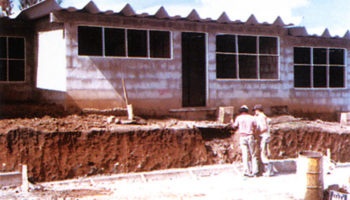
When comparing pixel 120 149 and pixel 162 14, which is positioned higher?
pixel 162 14

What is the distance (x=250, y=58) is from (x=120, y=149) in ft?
24.0

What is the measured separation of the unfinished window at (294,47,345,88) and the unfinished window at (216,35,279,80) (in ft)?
5.24

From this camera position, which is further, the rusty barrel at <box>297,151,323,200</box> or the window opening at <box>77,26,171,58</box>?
the window opening at <box>77,26,171,58</box>

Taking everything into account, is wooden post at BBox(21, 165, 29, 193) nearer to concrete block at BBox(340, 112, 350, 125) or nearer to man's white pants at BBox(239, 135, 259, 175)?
man's white pants at BBox(239, 135, 259, 175)

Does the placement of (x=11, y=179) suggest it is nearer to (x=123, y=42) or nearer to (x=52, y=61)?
(x=52, y=61)

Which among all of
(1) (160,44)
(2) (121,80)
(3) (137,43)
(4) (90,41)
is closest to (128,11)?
(3) (137,43)

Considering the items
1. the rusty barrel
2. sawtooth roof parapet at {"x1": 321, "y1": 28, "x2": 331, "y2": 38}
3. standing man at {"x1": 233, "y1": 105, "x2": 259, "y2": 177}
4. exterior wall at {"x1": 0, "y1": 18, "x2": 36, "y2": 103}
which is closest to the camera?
the rusty barrel

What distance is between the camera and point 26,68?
51.7 ft

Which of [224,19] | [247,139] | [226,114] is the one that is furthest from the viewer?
Answer: [224,19]

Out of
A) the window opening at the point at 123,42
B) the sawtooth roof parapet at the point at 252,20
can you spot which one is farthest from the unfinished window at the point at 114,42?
the sawtooth roof parapet at the point at 252,20

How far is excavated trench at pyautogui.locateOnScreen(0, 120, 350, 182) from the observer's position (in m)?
11.5

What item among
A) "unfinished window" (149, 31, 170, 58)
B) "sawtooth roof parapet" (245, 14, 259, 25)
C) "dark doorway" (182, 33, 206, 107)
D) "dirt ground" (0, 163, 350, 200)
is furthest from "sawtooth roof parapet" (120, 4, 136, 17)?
"dirt ground" (0, 163, 350, 200)

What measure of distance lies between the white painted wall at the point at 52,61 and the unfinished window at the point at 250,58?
5.83 m

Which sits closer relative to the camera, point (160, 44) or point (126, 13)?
point (126, 13)
